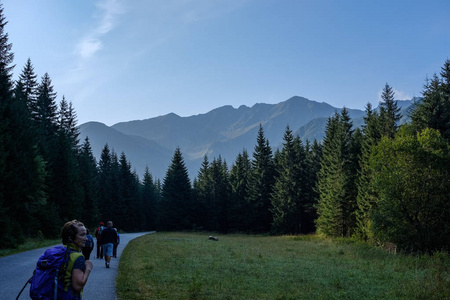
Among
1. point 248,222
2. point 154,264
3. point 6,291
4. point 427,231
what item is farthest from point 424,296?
point 248,222

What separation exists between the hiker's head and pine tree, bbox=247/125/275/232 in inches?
2293

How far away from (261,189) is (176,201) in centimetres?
1728

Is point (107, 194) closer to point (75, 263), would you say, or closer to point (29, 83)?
point (29, 83)

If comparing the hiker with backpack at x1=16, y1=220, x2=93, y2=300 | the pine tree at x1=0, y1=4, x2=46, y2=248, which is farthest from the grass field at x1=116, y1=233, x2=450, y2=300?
the pine tree at x1=0, y1=4, x2=46, y2=248

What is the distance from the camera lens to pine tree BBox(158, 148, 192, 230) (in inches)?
2650

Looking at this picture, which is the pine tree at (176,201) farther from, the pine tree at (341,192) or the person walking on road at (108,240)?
the person walking on road at (108,240)

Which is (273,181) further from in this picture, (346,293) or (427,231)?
(346,293)

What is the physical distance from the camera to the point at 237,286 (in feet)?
40.1

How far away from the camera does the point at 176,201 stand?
67.6m

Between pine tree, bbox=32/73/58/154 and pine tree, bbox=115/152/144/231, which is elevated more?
pine tree, bbox=32/73/58/154

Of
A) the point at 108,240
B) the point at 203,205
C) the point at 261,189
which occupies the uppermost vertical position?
the point at 261,189

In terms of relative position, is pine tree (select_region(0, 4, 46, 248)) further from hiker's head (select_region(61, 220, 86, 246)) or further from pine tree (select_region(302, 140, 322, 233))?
pine tree (select_region(302, 140, 322, 233))

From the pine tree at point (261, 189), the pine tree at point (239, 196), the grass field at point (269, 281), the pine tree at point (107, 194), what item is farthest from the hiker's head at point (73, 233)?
the pine tree at point (107, 194)

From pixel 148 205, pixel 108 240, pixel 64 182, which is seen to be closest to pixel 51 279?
pixel 108 240
